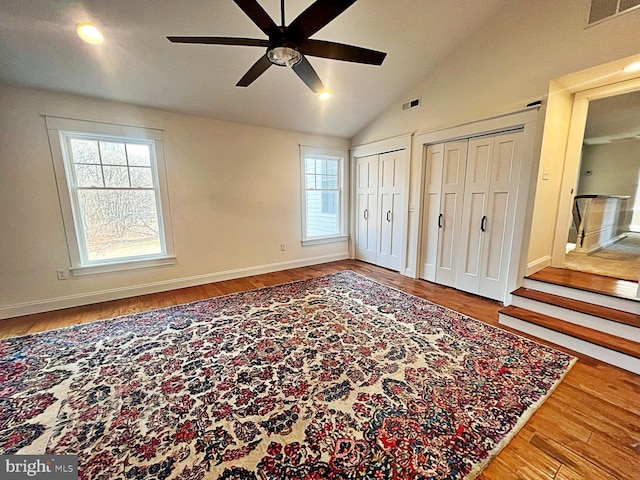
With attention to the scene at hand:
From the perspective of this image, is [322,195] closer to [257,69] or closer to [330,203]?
[330,203]

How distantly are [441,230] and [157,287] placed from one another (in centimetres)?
422

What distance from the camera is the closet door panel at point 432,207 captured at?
12.4 ft

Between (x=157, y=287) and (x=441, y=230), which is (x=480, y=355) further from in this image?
(x=157, y=287)

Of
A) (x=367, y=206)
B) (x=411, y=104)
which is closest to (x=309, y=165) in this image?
(x=367, y=206)

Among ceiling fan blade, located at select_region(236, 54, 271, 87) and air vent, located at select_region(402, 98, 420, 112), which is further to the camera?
air vent, located at select_region(402, 98, 420, 112)

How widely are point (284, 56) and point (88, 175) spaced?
9.99 ft

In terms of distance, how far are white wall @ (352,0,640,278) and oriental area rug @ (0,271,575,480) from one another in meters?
1.82

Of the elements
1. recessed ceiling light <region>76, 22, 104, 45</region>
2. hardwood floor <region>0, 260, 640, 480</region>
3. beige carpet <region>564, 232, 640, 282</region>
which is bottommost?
hardwood floor <region>0, 260, 640, 480</region>

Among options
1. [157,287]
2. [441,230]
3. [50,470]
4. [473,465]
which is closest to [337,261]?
[441,230]

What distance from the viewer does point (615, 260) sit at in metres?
3.56

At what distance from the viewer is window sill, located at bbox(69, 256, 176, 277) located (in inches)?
127

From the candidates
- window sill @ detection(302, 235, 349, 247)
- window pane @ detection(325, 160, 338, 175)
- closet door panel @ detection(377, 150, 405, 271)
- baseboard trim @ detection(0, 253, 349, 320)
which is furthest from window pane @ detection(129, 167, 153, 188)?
closet door panel @ detection(377, 150, 405, 271)

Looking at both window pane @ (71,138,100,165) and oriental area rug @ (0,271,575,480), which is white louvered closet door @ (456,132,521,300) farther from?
window pane @ (71,138,100,165)

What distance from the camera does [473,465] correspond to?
4.28 ft
